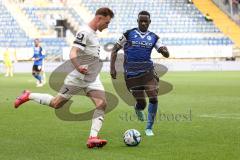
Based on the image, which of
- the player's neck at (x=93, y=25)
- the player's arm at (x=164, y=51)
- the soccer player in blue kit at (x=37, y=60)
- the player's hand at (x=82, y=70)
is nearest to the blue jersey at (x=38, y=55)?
the soccer player in blue kit at (x=37, y=60)

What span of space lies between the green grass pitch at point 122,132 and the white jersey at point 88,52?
1.12 m

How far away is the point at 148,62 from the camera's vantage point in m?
12.5

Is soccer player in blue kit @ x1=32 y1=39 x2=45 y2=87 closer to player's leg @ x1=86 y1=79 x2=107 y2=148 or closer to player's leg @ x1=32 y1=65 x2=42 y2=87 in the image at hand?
player's leg @ x1=32 y1=65 x2=42 y2=87

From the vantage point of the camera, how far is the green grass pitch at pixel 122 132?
9.46m

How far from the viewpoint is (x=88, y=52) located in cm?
1023

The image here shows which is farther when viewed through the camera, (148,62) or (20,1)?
(20,1)

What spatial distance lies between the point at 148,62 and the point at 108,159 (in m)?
3.83

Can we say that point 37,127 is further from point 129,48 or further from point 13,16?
point 13,16

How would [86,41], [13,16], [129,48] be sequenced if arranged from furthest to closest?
[13,16] < [129,48] < [86,41]

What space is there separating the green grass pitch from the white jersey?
112 cm

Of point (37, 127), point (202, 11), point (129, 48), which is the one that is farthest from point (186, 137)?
point (202, 11)

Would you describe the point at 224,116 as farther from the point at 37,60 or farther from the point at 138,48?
the point at 37,60

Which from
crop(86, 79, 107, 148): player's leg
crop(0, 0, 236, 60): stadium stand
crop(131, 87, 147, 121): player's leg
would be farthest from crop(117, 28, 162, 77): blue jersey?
crop(0, 0, 236, 60): stadium stand

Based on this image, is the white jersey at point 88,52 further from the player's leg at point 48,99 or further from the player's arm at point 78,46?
the player's leg at point 48,99
